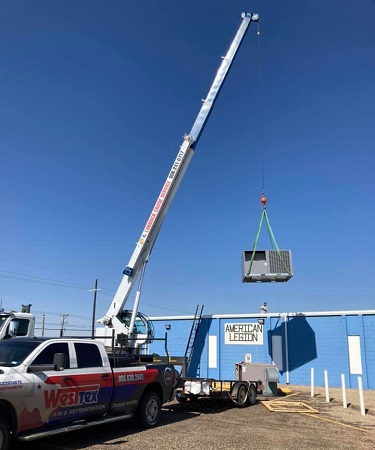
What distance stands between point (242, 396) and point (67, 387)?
7.28 meters

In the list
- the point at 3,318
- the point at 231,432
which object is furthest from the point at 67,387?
the point at 3,318

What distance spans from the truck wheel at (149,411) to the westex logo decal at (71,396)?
1.54 metres

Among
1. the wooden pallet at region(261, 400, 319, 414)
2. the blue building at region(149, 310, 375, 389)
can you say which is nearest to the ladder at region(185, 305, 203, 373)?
the blue building at region(149, 310, 375, 389)

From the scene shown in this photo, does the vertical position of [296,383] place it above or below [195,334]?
below

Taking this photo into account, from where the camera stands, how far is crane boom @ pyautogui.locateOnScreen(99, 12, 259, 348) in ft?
54.0

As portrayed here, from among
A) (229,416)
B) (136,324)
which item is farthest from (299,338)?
(229,416)

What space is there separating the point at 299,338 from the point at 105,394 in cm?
1500

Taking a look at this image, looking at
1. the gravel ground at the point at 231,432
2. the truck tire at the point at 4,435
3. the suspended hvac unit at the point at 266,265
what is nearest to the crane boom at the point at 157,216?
the suspended hvac unit at the point at 266,265

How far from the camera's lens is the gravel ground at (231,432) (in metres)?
7.85

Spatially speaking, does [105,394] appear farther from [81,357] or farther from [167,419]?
[167,419]

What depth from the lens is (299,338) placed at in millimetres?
21266

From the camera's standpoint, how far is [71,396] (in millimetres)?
7559

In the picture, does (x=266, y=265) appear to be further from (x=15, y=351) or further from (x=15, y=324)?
(x=15, y=351)

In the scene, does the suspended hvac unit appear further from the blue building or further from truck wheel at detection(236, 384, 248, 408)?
truck wheel at detection(236, 384, 248, 408)
